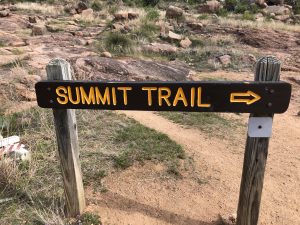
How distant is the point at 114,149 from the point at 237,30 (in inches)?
468

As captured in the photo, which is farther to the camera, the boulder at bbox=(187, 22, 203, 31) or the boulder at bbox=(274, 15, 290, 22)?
the boulder at bbox=(274, 15, 290, 22)

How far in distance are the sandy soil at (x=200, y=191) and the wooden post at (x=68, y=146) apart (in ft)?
0.90

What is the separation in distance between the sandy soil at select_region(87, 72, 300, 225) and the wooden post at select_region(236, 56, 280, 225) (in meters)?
0.54

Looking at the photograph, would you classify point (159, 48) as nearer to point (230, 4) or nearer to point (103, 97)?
point (103, 97)

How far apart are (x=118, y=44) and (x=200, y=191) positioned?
26.5ft

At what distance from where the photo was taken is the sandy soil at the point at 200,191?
125 inches

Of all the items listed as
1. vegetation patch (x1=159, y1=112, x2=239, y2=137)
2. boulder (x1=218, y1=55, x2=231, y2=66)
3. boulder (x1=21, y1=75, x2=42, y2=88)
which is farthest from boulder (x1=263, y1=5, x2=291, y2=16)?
boulder (x1=21, y1=75, x2=42, y2=88)

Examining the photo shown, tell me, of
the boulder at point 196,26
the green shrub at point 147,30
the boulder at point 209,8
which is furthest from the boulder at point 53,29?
the boulder at point 209,8

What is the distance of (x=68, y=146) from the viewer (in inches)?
109

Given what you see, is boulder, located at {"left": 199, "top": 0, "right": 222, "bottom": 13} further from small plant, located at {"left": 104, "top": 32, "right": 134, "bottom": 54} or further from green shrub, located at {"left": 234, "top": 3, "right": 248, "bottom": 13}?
small plant, located at {"left": 104, "top": 32, "right": 134, "bottom": 54}

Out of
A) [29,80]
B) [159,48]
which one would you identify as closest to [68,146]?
[29,80]

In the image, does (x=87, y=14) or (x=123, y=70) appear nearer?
(x=123, y=70)

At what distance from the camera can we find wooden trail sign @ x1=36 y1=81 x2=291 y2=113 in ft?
7.36

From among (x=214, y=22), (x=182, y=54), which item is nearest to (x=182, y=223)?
(x=182, y=54)
